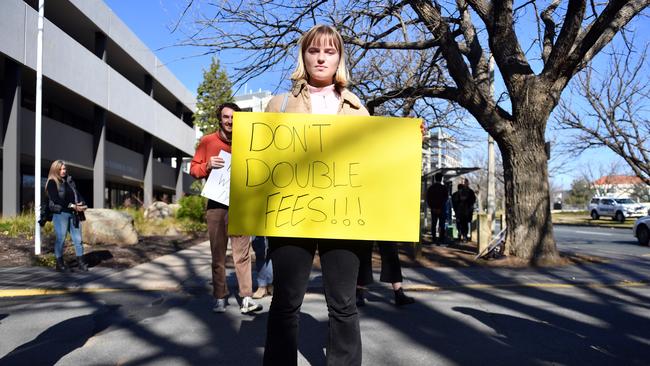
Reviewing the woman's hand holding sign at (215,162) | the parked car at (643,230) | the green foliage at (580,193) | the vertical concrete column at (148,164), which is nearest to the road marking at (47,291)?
the woman's hand holding sign at (215,162)

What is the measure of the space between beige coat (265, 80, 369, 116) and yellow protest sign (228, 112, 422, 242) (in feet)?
0.45

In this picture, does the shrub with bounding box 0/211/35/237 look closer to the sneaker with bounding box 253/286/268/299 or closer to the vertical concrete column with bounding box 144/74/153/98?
the sneaker with bounding box 253/286/268/299

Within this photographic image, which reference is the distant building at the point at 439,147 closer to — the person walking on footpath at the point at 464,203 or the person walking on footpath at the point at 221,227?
the person walking on footpath at the point at 464,203

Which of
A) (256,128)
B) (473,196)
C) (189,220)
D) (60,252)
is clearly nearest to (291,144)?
(256,128)

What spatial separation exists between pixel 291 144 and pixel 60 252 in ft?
20.9

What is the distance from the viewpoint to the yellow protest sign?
241 centimetres

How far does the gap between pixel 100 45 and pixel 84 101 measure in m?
2.62

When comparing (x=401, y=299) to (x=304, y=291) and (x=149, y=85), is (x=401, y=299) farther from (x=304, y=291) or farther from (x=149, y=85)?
(x=149, y=85)

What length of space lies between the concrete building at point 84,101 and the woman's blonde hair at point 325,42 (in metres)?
14.3

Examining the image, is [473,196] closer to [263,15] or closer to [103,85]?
[263,15]

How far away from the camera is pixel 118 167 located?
2606 cm

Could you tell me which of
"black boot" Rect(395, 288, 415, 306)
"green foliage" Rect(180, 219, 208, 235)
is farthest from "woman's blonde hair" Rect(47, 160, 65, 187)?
"green foliage" Rect(180, 219, 208, 235)

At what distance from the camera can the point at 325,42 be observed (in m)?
2.51

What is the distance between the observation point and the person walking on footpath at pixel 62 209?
23.8 feet
